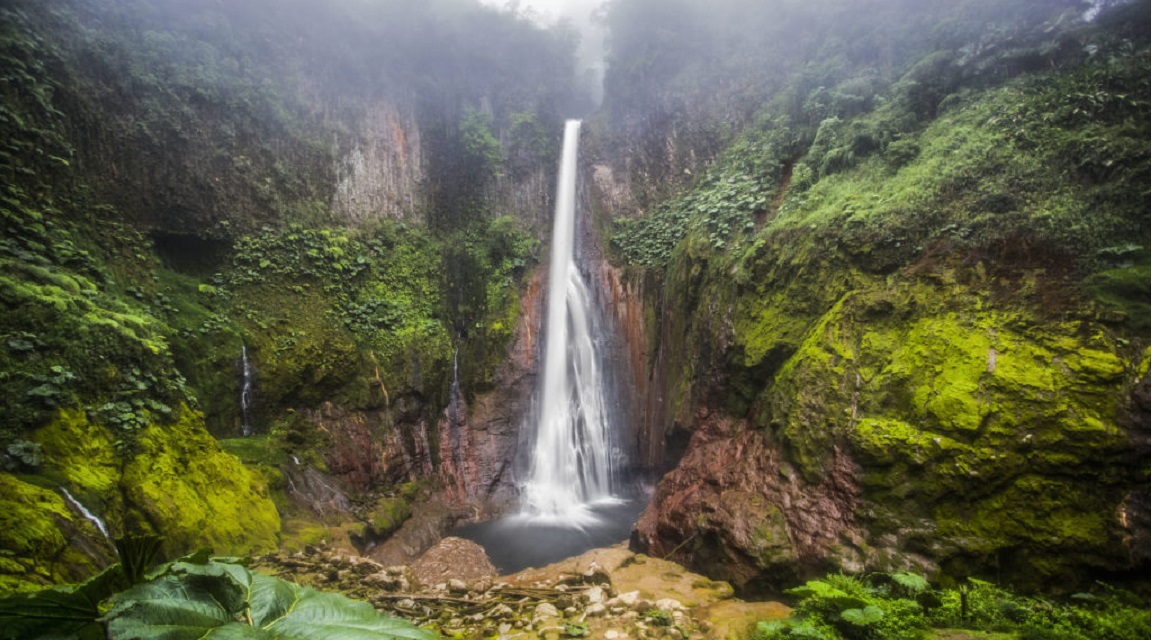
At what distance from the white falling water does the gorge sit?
9 cm

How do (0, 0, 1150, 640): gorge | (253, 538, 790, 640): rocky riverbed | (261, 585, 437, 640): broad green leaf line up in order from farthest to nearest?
1. (0, 0, 1150, 640): gorge
2. (253, 538, 790, 640): rocky riverbed
3. (261, 585, 437, 640): broad green leaf

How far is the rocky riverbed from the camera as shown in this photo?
4973mm

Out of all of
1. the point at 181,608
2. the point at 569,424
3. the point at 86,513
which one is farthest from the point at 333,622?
the point at 569,424

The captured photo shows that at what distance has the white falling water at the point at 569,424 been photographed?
40.0ft

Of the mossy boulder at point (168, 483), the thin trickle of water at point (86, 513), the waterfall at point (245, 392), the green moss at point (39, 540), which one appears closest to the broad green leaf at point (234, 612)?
the green moss at point (39, 540)

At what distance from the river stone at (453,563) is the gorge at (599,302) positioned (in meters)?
0.46

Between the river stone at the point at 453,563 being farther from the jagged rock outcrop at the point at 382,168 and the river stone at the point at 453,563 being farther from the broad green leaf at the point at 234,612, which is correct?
the jagged rock outcrop at the point at 382,168

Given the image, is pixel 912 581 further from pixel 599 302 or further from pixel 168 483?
pixel 599 302

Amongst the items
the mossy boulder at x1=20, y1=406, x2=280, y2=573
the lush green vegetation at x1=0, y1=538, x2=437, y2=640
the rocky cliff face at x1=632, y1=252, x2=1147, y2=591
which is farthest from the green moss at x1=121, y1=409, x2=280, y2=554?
the rocky cliff face at x1=632, y1=252, x2=1147, y2=591

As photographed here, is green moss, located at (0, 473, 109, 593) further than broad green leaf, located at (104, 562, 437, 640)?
Yes

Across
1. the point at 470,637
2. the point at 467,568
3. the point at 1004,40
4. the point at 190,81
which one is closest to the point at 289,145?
the point at 190,81

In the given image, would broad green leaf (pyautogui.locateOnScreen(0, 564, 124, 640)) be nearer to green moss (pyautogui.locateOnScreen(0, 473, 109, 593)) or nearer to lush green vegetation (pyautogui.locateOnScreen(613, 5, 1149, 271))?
green moss (pyautogui.locateOnScreen(0, 473, 109, 593))

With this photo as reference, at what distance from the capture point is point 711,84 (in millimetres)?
18406

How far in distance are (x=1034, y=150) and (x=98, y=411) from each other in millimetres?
12875
